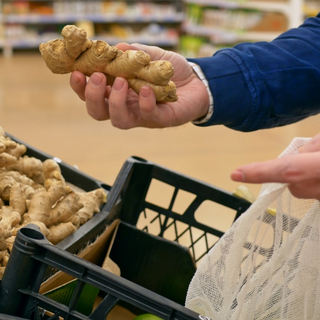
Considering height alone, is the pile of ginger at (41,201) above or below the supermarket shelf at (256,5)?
below

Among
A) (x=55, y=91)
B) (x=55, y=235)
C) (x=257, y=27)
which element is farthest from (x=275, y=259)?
(x=257, y=27)

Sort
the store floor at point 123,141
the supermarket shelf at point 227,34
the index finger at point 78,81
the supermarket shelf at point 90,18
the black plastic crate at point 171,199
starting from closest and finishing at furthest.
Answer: the index finger at point 78,81, the black plastic crate at point 171,199, the store floor at point 123,141, the supermarket shelf at point 227,34, the supermarket shelf at point 90,18

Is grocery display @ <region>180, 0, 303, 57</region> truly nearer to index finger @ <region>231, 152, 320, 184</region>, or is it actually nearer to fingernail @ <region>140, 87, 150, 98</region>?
fingernail @ <region>140, 87, 150, 98</region>

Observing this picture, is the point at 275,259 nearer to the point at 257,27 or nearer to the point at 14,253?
the point at 14,253

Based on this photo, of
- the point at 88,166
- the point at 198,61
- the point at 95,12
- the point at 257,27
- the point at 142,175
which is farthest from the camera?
the point at 95,12

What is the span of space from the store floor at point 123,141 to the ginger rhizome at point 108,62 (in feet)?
6.59

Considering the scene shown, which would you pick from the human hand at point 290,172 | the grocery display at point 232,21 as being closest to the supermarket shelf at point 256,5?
the grocery display at point 232,21

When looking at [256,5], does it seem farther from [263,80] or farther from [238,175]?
[238,175]

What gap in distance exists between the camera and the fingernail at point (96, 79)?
105cm

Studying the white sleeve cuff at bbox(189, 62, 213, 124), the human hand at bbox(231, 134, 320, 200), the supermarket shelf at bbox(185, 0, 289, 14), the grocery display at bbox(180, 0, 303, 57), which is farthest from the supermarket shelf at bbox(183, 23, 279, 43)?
the human hand at bbox(231, 134, 320, 200)

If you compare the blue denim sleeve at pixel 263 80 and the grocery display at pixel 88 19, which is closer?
the blue denim sleeve at pixel 263 80

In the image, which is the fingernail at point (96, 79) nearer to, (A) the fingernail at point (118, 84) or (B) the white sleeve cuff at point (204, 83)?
Result: (A) the fingernail at point (118, 84)

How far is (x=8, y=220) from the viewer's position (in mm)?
1124

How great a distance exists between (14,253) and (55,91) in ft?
16.9
